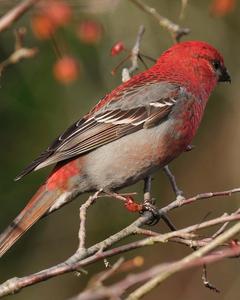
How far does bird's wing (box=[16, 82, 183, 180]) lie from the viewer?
532cm

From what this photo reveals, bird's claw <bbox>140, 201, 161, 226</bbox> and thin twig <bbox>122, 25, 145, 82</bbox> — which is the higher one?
thin twig <bbox>122, 25, 145, 82</bbox>

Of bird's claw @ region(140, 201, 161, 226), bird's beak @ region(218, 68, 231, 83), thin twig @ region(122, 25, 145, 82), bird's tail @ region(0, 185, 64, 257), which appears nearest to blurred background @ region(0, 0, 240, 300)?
thin twig @ region(122, 25, 145, 82)

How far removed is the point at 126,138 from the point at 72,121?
1979mm

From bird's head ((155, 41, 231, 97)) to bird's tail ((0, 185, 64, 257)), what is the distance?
52.1 inches

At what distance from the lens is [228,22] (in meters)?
7.63

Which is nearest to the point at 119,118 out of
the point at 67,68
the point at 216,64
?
the point at 216,64

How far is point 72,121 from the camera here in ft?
23.9

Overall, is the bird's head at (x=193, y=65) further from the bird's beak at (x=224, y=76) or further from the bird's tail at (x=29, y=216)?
the bird's tail at (x=29, y=216)

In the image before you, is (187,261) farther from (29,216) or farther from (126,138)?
→ (126,138)

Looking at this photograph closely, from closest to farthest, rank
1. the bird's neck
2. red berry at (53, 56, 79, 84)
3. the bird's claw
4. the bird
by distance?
red berry at (53, 56, 79, 84)
the bird's claw
the bird
the bird's neck

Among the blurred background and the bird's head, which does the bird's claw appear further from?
the blurred background

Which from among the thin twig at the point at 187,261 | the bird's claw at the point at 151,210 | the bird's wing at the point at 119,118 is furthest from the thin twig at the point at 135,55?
the thin twig at the point at 187,261

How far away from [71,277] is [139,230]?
3.80 meters

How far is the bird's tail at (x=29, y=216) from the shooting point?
188 inches
